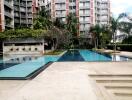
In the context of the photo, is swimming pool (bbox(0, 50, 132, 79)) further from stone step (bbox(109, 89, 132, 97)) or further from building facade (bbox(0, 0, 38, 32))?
building facade (bbox(0, 0, 38, 32))

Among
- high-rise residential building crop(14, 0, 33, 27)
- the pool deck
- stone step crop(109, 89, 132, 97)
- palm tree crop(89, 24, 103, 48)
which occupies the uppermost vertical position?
high-rise residential building crop(14, 0, 33, 27)

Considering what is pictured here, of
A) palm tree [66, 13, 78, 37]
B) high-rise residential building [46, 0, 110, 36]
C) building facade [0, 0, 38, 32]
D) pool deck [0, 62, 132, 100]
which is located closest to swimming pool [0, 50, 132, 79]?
pool deck [0, 62, 132, 100]

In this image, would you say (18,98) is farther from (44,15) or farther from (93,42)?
(93,42)

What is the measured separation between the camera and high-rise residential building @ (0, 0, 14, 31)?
50562 mm

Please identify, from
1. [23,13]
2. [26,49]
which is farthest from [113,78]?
[23,13]

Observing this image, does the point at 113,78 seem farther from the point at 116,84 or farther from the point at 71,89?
the point at 71,89

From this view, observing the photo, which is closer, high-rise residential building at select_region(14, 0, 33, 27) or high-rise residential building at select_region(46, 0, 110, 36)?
high-rise residential building at select_region(14, 0, 33, 27)

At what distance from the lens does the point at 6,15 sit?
178ft

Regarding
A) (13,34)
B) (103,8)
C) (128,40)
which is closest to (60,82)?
(13,34)

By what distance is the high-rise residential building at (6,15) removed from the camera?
50.6m

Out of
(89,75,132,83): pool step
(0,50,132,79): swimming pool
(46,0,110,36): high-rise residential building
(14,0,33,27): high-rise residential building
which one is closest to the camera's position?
(89,75,132,83): pool step

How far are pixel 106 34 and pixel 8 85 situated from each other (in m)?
52.5

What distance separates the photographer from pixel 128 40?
51.8 meters

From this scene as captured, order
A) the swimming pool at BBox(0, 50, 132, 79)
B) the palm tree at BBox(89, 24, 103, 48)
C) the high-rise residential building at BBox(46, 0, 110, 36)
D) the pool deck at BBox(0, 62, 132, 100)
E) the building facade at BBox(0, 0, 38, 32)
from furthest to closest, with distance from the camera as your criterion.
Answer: the high-rise residential building at BBox(46, 0, 110, 36)
the palm tree at BBox(89, 24, 103, 48)
the building facade at BBox(0, 0, 38, 32)
the swimming pool at BBox(0, 50, 132, 79)
the pool deck at BBox(0, 62, 132, 100)
